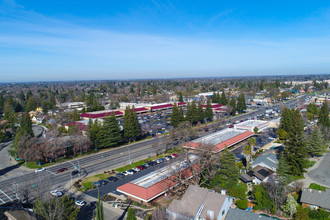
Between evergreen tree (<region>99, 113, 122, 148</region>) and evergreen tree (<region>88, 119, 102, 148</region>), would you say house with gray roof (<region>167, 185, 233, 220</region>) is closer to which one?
evergreen tree (<region>99, 113, 122, 148</region>)

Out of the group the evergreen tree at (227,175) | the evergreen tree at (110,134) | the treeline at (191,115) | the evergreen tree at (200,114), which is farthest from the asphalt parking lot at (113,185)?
the evergreen tree at (200,114)

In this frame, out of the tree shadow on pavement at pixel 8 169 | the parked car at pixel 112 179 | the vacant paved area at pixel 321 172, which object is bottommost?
the vacant paved area at pixel 321 172

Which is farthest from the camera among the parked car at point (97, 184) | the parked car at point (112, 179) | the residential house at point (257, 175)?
the parked car at point (112, 179)

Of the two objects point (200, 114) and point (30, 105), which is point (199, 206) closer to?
point (200, 114)

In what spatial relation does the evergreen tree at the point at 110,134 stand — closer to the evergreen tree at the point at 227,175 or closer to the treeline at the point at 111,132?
the treeline at the point at 111,132

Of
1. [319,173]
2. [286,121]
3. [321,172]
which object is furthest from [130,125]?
[286,121]

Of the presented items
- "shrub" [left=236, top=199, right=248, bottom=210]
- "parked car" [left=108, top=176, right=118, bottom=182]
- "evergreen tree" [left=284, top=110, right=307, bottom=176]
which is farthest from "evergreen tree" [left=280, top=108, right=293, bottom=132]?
"parked car" [left=108, top=176, right=118, bottom=182]

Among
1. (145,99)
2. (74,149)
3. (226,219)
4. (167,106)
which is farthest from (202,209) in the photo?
(145,99)
